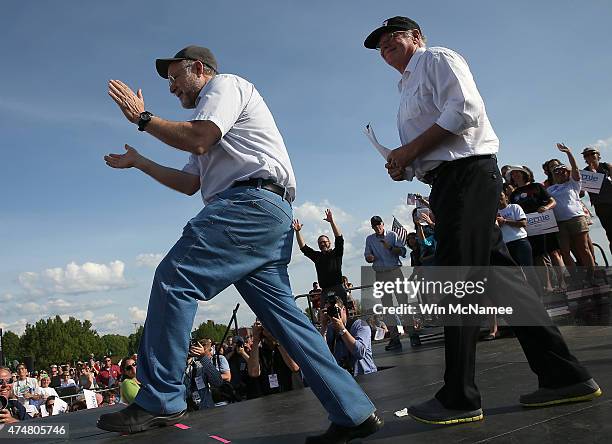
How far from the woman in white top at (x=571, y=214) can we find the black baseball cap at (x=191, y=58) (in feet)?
21.8

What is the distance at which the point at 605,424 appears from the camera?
1963mm

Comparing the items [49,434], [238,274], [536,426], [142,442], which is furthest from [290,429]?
[49,434]

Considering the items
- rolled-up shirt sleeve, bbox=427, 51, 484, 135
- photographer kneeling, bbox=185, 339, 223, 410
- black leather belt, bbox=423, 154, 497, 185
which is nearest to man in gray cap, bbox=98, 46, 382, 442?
black leather belt, bbox=423, 154, 497, 185

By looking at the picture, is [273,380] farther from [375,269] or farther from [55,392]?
[55,392]

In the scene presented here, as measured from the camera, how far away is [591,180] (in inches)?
306

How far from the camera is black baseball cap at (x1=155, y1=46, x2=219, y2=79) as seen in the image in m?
2.56

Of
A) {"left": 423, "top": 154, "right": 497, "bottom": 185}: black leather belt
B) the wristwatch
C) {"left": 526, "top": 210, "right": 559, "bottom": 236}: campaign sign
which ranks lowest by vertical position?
{"left": 423, "top": 154, "right": 497, "bottom": 185}: black leather belt

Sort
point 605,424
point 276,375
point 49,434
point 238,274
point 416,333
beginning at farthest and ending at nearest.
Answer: point 416,333
point 276,375
point 49,434
point 238,274
point 605,424

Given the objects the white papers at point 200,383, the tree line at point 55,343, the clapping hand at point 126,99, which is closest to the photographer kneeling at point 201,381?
the white papers at point 200,383

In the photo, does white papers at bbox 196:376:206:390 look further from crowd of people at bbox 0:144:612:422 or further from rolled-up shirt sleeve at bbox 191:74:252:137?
rolled-up shirt sleeve at bbox 191:74:252:137

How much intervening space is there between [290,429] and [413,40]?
1.96 metres

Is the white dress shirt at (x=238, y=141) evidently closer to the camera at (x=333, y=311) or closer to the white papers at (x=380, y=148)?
the white papers at (x=380, y=148)

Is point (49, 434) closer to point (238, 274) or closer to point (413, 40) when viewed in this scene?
point (238, 274)

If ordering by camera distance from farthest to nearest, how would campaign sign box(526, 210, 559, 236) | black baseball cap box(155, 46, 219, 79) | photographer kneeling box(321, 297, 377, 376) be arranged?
campaign sign box(526, 210, 559, 236)
photographer kneeling box(321, 297, 377, 376)
black baseball cap box(155, 46, 219, 79)
